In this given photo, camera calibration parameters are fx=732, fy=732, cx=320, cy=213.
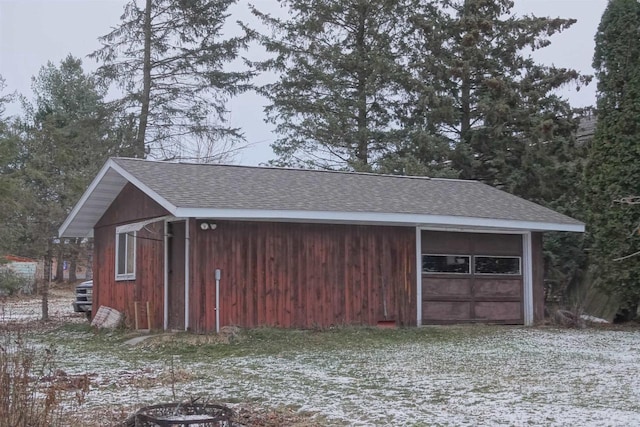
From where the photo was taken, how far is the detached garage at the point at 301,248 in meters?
12.2

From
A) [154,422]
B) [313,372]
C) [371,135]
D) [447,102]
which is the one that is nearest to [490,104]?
[447,102]

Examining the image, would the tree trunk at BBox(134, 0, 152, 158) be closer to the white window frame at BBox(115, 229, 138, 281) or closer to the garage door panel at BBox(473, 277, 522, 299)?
the white window frame at BBox(115, 229, 138, 281)

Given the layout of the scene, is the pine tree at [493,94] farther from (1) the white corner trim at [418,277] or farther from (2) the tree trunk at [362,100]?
(1) the white corner trim at [418,277]

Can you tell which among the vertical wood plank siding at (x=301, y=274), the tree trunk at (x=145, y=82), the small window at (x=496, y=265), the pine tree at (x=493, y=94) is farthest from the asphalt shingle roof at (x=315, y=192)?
the tree trunk at (x=145, y=82)

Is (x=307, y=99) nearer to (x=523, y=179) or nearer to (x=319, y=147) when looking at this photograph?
(x=319, y=147)

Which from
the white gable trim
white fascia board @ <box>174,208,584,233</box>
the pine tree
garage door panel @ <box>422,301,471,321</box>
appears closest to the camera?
white fascia board @ <box>174,208,584,233</box>

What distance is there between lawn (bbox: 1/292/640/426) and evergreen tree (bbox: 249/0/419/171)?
40.3ft

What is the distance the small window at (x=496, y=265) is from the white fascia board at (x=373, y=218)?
0.69 meters

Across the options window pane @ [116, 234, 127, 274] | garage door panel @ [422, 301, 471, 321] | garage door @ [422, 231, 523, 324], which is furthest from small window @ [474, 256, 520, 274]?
window pane @ [116, 234, 127, 274]

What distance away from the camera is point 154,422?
182 inches

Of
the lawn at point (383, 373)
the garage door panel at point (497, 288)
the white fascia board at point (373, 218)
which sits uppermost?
the white fascia board at point (373, 218)

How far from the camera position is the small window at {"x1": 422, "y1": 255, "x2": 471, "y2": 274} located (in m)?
14.2

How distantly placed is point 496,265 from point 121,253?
7.58 metres

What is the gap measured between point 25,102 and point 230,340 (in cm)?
2992
